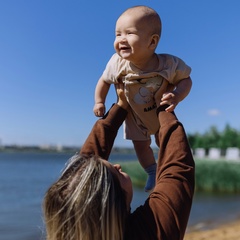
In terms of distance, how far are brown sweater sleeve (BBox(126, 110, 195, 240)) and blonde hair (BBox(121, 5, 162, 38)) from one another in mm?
512

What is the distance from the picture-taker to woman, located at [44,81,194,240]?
4.88 ft

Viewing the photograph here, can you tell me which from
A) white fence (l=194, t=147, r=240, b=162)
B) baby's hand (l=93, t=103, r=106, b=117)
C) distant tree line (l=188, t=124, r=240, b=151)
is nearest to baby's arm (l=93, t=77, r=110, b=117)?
baby's hand (l=93, t=103, r=106, b=117)

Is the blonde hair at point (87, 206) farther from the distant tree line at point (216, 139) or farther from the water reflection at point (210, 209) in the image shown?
the distant tree line at point (216, 139)

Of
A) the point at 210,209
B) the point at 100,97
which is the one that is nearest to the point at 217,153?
the point at 210,209

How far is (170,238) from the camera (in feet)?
5.06

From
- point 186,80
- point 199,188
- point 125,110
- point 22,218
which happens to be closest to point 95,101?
point 125,110

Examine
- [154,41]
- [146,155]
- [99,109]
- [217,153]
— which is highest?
[154,41]

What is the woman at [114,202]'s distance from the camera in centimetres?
149

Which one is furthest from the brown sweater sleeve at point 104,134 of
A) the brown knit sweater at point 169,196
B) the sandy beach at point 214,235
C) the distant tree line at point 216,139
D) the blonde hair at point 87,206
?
the distant tree line at point 216,139

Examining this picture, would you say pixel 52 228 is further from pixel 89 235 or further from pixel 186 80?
A: pixel 186 80

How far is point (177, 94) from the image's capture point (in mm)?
2045

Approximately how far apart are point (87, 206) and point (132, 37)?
799 mm

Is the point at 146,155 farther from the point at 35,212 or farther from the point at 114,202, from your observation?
the point at 35,212

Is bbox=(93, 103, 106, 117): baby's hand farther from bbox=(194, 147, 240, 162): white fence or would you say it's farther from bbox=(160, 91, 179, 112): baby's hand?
bbox=(194, 147, 240, 162): white fence
